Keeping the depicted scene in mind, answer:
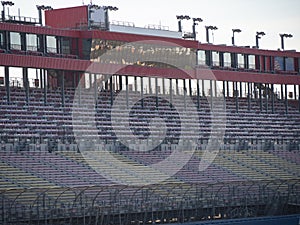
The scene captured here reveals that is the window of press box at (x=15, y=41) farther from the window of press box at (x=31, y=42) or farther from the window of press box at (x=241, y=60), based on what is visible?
the window of press box at (x=241, y=60)

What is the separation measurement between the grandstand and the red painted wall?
0.31 feet

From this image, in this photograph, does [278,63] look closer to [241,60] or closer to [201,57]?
[241,60]

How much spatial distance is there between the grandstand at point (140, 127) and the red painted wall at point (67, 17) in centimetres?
10

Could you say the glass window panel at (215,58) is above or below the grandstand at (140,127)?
above

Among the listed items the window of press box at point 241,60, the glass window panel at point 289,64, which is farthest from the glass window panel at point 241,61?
the glass window panel at point 289,64

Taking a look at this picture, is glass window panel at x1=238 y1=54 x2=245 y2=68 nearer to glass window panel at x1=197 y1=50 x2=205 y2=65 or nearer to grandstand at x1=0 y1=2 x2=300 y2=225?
grandstand at x1=0 y1=2 x2=300 y2=225

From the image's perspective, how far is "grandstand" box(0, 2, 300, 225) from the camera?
44250 millimetres

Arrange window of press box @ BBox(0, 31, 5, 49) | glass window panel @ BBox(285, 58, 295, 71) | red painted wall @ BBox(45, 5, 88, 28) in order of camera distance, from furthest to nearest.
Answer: glass window panel @ BBox(285, 58, 295, 71)
red painted wall @ BBox(45, 5, 88, 28)
window of press box @ BBox(0, 31, 5, 49)

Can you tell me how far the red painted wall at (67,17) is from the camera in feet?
204

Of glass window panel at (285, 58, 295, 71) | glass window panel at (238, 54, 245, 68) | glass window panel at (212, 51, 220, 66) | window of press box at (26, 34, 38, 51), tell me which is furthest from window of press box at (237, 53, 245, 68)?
window of press box at (26, 34, 38, 51)

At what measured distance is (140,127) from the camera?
59.7m

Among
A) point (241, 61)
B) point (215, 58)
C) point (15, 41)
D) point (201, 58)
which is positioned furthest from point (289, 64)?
point (15, 41)

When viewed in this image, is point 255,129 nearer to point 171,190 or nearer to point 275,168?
point 275,168

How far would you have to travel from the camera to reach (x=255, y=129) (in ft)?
220
